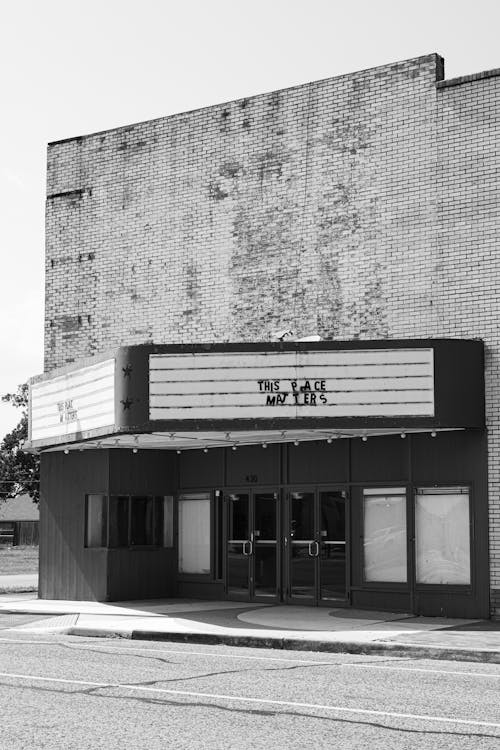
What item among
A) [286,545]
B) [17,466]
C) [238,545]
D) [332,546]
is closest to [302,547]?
[286,545]

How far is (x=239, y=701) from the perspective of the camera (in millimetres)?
10125

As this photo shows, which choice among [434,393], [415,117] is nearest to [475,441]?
[434,393]

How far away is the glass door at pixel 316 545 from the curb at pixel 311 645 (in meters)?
4.70

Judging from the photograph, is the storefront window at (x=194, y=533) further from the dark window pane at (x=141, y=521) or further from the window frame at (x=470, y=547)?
the window frame at (x=470, y=547)

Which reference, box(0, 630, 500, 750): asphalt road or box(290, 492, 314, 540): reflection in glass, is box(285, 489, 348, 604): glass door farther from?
box(0, 630, 500, 750): asphalt road

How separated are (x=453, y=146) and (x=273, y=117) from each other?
158 inches

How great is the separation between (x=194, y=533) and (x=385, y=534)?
499cm

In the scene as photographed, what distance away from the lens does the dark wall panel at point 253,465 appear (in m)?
21.8

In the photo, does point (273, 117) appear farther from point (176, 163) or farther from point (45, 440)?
point (45, 440)

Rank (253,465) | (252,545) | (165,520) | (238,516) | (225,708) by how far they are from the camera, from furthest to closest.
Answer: (165,520) → (238,516) → (253,465) → (252,545) → (225,708)

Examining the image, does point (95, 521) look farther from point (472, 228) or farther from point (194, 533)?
point (472, 228)

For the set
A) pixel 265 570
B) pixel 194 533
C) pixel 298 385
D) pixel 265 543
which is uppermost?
pixel 298 385

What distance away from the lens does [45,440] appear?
73.7ft

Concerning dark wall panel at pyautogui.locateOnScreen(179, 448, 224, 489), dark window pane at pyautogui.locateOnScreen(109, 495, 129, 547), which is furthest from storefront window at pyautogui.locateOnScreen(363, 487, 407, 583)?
dark window pane at pyautogui.locateOnScreen(109, 495, 129, 547)
